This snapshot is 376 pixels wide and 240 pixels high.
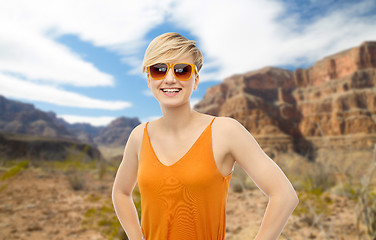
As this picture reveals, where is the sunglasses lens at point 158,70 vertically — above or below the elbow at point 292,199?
above

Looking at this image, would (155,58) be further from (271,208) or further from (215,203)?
(271,208)

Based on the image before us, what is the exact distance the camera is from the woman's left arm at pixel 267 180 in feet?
3.92

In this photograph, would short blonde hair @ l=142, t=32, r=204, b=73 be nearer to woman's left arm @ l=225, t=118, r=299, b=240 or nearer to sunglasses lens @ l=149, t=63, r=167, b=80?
sunglasses lens @ l=149, t=63, r=167, b=80

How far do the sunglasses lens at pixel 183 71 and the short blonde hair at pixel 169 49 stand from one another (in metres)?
0.05

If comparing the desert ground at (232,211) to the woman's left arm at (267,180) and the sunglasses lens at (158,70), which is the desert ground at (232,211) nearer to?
the woman's left arm at (267,180)

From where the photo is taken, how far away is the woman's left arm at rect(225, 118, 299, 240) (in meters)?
1.19

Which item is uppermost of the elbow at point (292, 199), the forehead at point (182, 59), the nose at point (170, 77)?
the forehead at point (182, 59)

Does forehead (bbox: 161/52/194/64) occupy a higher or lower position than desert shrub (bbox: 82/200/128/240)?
higher

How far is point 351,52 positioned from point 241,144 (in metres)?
76.4

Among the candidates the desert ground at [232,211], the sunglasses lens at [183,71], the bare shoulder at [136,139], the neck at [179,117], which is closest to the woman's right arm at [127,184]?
the bare shoulder at [136,139]

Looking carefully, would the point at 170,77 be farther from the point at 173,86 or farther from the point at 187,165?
the point at 187,165

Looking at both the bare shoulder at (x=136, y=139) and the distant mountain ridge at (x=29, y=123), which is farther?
the distant mountain ridge at (x=29, y=123)

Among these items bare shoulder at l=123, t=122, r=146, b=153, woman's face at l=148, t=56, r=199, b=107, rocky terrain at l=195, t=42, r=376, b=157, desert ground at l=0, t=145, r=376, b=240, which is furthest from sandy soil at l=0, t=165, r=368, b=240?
rocky terrain at l=195, t=42, r=376, b=157

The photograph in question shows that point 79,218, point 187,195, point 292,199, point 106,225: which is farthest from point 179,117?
point 79,218
